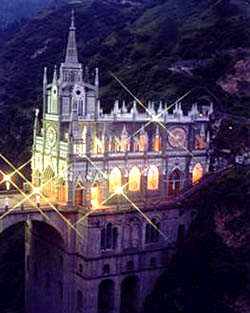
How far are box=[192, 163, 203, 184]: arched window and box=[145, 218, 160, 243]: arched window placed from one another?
26.6ft

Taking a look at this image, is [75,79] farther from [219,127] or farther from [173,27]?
[173,27]

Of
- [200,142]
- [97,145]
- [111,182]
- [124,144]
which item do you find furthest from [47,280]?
[200,142]

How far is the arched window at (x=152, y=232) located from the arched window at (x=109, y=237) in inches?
161

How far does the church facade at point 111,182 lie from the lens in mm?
68000

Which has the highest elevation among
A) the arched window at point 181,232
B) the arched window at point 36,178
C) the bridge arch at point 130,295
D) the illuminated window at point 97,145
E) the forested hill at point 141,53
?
the forested hill at point 141,53

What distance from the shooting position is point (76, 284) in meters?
68.8

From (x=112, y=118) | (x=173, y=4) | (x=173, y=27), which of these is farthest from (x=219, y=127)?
(x=173, y=4)

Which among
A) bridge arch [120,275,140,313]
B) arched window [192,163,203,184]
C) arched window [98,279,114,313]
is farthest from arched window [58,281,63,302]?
arched window [192,163,203,184]

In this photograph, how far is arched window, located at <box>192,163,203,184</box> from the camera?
77.1m

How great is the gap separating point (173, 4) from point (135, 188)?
92180mm

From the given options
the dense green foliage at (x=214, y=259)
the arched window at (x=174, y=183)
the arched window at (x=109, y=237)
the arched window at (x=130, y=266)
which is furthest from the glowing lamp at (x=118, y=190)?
the dense green foliage at (x=214, y=259)

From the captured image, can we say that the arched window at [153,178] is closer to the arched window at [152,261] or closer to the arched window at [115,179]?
the arched window at [115,179]

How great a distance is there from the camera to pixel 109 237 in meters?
68.6

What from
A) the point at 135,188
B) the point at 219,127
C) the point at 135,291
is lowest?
the point at 135,291
